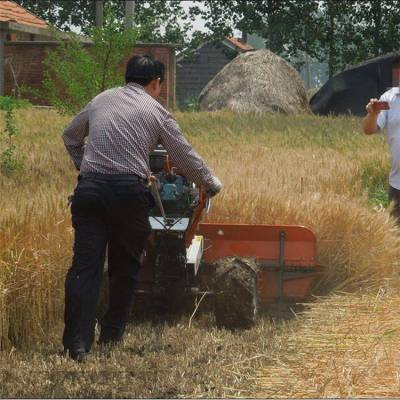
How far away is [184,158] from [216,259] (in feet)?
4.14

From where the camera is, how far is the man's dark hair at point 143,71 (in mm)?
6406

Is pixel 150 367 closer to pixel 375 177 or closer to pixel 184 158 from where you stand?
pixel 184 158

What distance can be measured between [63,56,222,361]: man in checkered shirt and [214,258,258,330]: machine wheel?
778mm

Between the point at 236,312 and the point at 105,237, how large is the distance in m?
1.16

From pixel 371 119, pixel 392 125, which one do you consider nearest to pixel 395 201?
pixel 392 125

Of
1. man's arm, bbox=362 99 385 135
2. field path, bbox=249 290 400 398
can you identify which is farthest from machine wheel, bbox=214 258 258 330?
man's arm, bbox=362 99 385 135

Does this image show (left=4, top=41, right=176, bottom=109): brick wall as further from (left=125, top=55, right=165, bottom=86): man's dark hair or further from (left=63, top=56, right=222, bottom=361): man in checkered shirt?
(left=63, top=56, right=222, bottom=361): man in checkered shirt

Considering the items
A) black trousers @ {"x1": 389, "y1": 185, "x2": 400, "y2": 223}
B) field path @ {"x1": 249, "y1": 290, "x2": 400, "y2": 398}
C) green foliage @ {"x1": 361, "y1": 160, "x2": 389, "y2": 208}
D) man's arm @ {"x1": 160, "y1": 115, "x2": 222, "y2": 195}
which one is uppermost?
man's arm @ {"x1": 160, "y1": 115, "x2": 222, "y2": 195}

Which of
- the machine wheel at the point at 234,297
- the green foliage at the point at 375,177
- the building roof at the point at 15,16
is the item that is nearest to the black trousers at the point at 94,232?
the machine wheel at the point at 234,297

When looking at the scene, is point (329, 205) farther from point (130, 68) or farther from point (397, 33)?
point (397, 33)

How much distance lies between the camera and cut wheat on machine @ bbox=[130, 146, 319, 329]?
6.62 metres

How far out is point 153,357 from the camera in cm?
605

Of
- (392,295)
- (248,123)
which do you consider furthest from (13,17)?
(392,295)

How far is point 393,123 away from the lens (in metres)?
8.45
